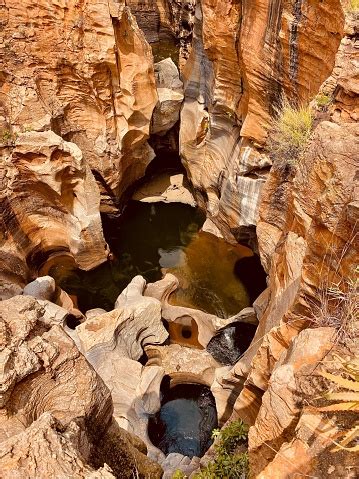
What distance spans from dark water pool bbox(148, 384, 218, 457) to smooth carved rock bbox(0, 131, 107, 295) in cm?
450

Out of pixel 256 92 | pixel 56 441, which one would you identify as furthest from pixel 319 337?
pixel 256 92

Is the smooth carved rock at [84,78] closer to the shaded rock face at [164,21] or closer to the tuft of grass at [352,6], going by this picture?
the tuft of grass at [352,6]

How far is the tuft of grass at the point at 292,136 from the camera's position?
6691 millimetres

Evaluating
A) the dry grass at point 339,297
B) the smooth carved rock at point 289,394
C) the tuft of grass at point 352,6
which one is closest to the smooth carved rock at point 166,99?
the tuft of grass at point 352,6

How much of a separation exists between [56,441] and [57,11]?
9.70m

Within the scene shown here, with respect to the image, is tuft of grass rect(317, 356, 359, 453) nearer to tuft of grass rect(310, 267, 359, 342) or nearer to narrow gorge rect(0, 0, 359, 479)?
narrow gorge rect(0, 0, 359, 479)

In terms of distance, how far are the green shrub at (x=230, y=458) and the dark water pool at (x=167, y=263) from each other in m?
5.44

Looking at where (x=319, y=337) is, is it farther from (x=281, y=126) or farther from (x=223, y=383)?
(x=281, y=126)

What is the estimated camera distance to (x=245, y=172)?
1005cm

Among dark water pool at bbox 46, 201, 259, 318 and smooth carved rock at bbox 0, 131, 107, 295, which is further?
dark water pool at bbox 46, 201, 259, 318

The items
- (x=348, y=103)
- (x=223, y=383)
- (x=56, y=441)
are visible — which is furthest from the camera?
(x=223, y=383)

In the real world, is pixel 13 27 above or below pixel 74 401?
above

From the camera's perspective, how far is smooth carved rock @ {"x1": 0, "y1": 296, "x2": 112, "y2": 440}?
331 cm

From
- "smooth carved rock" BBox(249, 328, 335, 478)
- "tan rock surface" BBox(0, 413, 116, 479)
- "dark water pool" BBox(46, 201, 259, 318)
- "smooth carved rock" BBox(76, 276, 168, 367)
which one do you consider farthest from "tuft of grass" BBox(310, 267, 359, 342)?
"dark water pool" BBox(46, 201, 259, 318)
